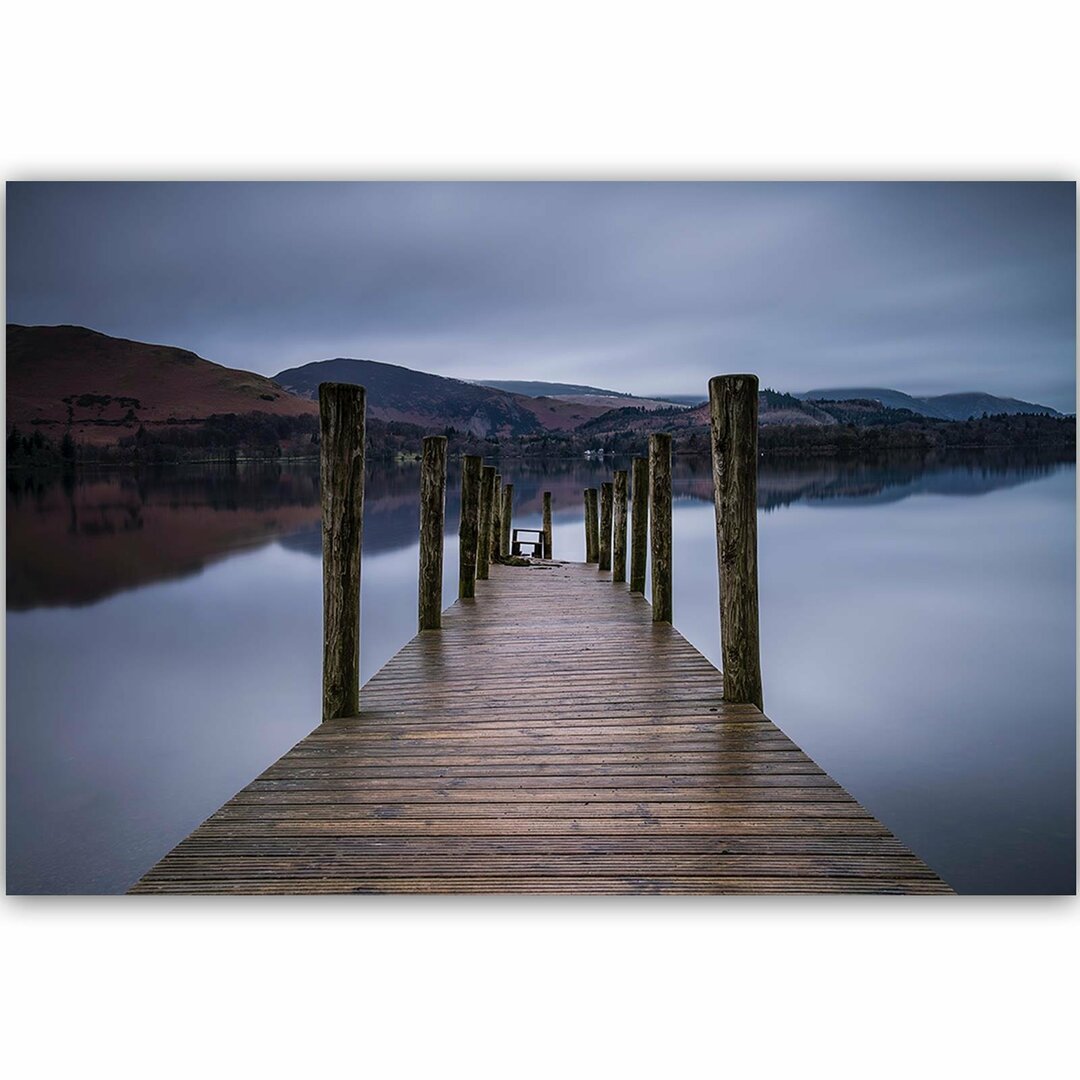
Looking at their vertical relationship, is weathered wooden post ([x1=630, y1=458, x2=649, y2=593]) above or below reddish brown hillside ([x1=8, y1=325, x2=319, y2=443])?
below

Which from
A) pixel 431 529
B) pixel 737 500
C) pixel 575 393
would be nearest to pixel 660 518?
pixel 431 529

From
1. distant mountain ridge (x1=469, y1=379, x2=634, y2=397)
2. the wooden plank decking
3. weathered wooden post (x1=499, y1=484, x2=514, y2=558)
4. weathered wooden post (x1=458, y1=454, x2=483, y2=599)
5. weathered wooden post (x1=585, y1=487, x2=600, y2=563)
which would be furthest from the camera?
weathered wooden post (x1=585, y1=487, x2=600, y2=563)

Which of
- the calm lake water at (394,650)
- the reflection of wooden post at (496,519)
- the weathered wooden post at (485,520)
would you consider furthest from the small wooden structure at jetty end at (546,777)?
the reflection of wooden post at (496,519)

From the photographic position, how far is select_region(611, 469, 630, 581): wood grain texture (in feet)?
37.9

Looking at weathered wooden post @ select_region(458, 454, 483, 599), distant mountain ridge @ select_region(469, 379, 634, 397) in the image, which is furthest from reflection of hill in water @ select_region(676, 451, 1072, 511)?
weathered wooden post @ select_region(458, 454, 483, 599)

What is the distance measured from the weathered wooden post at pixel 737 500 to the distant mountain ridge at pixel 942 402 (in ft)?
7.29

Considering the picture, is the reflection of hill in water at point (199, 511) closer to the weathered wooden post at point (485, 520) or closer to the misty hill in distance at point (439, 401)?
the misty hill in distance at point (439, 401)

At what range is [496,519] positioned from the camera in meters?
14.8

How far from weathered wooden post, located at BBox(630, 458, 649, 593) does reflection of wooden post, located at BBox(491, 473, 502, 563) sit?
3722 mm

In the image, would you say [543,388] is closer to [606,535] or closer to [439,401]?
[439,401]

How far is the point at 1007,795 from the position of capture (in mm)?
5656

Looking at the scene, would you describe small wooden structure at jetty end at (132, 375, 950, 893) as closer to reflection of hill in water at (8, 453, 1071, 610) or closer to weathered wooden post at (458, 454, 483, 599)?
reflection of hill in water at (8, 453, 1071, 610)

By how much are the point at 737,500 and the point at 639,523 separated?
518cm
